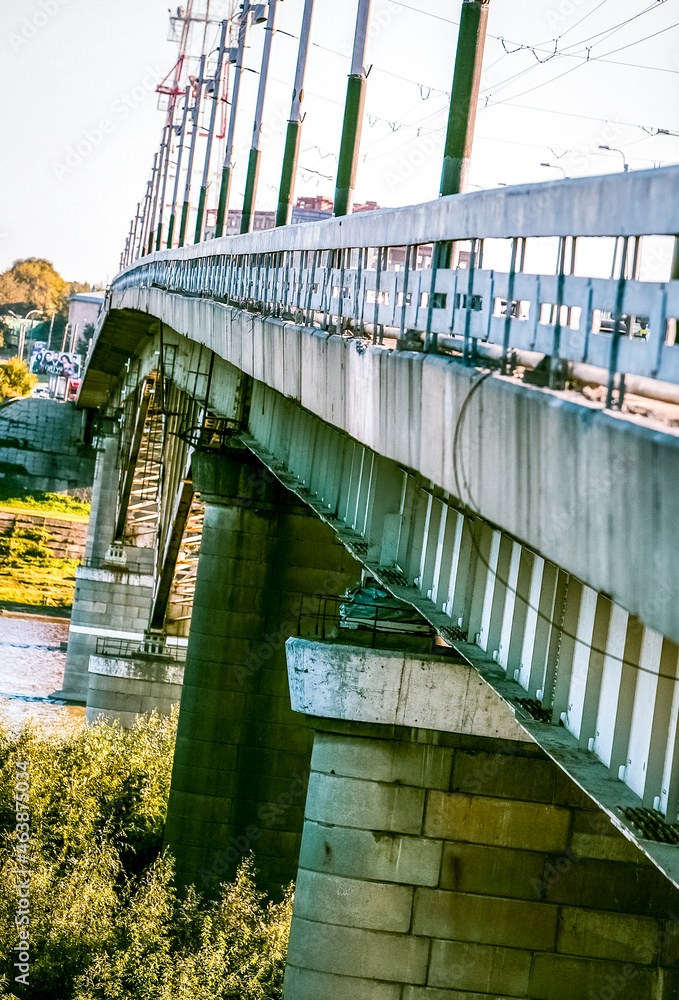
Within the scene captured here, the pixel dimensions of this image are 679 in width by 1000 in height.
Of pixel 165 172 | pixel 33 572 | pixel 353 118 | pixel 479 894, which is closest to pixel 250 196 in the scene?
pixel 353 118

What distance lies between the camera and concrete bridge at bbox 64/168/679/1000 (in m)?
5.66

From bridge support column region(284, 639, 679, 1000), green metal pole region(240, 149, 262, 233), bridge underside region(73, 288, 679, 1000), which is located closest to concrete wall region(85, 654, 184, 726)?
green metal pole region(240, 149, 262, 233)

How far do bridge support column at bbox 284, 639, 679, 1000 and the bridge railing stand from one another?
3567 millimetres

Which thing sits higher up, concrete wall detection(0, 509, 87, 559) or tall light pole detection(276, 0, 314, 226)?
tall light pole detection(276, 0, 314, 226)

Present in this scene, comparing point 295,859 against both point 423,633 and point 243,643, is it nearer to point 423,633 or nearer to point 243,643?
point 243,643

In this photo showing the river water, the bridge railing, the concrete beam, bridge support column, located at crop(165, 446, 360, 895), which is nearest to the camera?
the bridge railing

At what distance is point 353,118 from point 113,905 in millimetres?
12593

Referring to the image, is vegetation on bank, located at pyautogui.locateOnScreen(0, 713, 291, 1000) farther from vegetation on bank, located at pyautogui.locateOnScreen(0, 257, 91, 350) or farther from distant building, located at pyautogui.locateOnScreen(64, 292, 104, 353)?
vegetation on bank, located at pyautogui.locateOnScreen(0, 257, 91, 350)

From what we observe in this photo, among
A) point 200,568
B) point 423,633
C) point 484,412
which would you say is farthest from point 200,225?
point 484,412

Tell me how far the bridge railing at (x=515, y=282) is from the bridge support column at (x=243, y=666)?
11.3 meters

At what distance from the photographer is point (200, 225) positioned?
40844 millimetres

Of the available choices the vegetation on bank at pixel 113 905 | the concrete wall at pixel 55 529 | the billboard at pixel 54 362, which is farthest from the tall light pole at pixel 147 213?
the vegetation on bank at pixel 113 905

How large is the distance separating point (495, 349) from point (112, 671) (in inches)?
1207

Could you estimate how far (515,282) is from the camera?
678 cm
